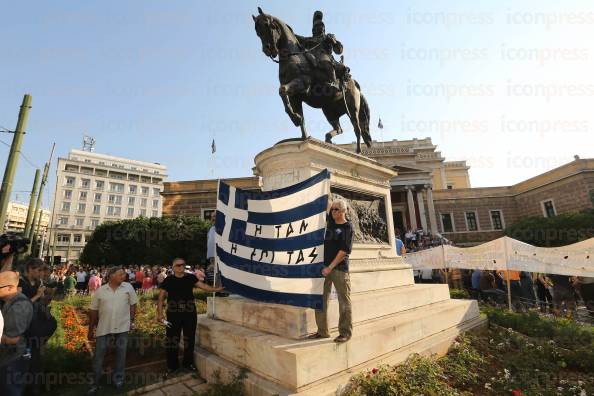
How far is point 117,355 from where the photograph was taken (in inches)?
149

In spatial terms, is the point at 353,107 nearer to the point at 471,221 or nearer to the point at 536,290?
the point at 536,290

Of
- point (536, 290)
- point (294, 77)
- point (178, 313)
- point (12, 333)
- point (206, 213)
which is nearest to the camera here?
point (12, 333)

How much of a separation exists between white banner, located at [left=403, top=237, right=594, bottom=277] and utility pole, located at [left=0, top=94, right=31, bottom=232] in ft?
30.7

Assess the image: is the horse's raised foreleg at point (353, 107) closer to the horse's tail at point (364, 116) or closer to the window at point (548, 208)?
the horse's tail at point (364, 116)

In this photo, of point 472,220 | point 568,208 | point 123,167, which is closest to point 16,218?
point 123,167

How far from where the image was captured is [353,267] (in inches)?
179

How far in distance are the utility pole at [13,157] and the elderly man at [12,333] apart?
4688 mm

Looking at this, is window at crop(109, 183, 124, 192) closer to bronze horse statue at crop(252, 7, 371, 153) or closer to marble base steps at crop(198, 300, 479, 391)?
bronze horse statue at crop(252, 7, 371, 153)

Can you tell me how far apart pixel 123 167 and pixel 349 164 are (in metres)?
93.4

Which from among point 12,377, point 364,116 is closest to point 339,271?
point 12,377

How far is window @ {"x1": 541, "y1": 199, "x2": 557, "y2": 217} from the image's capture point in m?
30.6

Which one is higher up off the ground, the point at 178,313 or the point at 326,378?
the point at 178,313

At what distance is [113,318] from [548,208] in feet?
130

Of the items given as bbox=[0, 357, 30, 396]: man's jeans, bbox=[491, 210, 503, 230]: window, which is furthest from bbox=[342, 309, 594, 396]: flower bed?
bbox=[491, 210, 503, 230]: window
